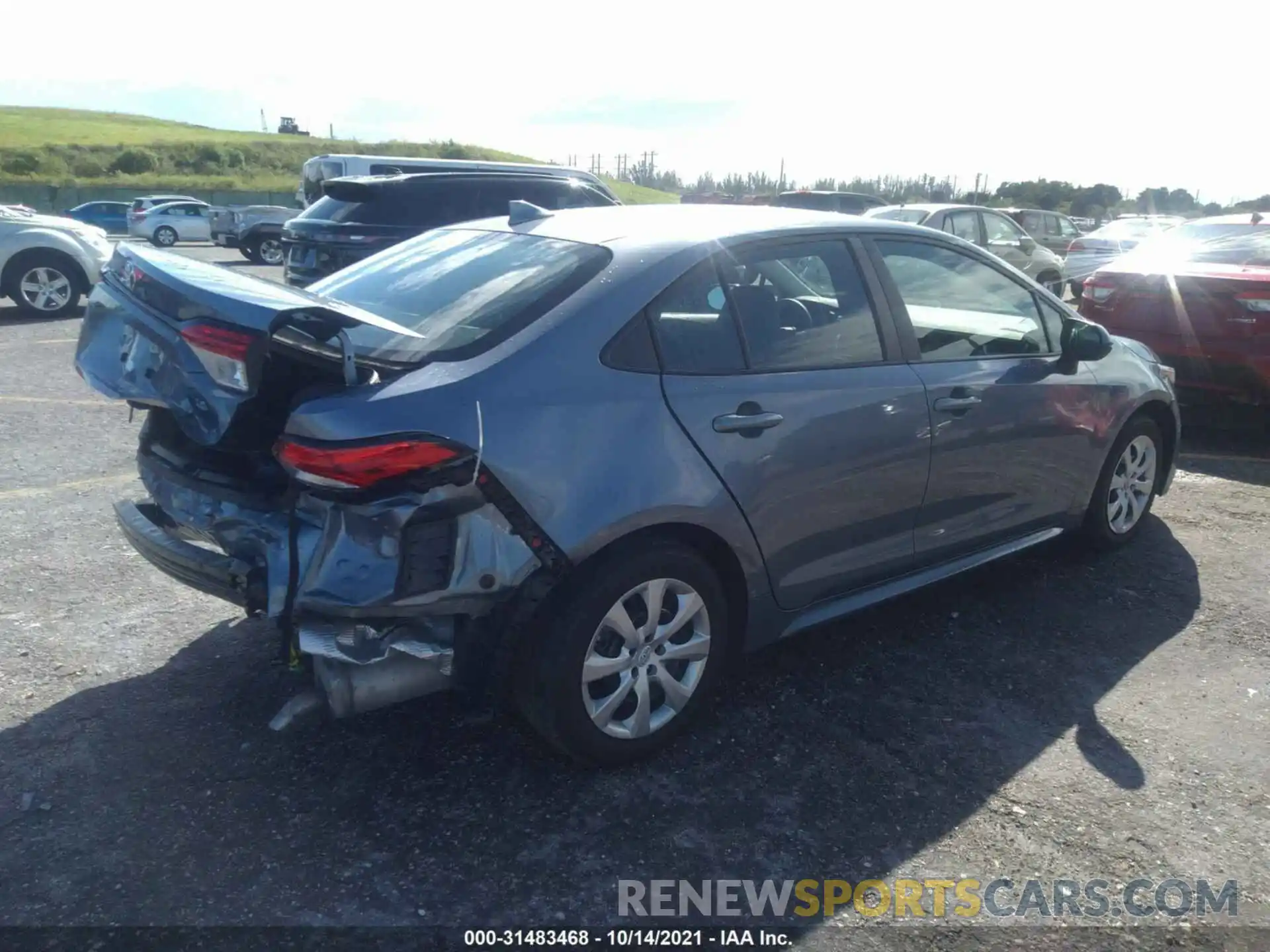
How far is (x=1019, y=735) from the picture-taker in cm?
348

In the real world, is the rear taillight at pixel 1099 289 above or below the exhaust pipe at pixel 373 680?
above

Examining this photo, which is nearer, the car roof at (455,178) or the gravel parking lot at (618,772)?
the gravel parking lot at (618,772)

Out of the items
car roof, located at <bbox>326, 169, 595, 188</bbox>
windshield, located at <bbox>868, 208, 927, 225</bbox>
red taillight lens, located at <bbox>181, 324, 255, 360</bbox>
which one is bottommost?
windshield, located at <bbox>868, 208, 927, 225</bbox>

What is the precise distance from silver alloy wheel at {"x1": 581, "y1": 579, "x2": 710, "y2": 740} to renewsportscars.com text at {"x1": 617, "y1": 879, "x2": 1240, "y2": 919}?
547 mm

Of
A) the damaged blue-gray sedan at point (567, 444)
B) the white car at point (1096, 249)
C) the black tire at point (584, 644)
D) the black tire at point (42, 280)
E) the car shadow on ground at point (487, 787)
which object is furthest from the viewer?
the white car at point (1096, 249)

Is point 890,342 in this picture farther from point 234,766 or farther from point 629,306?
point 234,766

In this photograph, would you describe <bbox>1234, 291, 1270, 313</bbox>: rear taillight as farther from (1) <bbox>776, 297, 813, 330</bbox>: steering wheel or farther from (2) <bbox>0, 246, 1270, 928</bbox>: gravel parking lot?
(1) <bbox>776, 297, 813, 330</bbox>: steering wheel

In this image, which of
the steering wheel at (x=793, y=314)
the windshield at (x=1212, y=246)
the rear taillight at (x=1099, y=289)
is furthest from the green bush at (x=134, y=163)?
the steering wheel at (x=793, y=314)

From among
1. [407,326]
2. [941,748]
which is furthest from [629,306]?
[941,748]

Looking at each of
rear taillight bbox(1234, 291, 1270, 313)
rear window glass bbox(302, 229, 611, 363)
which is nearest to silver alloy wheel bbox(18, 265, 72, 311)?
rear window glass bbox(302, 229, 611, 363)

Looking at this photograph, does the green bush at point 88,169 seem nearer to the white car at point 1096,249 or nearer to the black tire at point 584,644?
the white car at point 1096,249

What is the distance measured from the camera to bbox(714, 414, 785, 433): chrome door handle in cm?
319

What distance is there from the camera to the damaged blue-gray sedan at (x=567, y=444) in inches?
109

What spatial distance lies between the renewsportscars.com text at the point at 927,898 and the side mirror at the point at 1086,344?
2323mm
